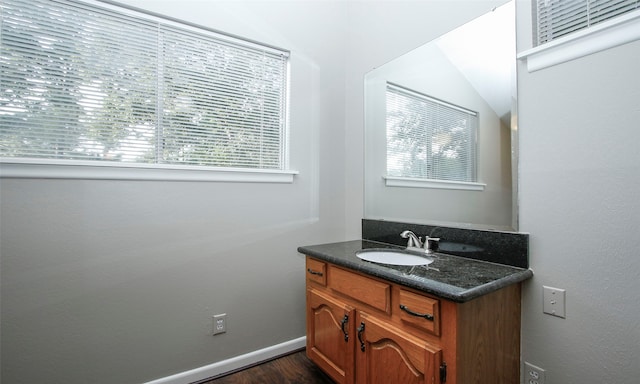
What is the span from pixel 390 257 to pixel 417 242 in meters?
0.19

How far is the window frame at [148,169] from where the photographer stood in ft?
4.58

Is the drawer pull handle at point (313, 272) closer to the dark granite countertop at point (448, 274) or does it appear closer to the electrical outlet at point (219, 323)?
the dark granite countertop at point (448, 274)

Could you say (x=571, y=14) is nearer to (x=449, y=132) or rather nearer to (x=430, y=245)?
(x=449, y=132)

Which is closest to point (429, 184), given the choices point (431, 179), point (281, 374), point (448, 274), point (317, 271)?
point (431, 179)

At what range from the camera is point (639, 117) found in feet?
3.36

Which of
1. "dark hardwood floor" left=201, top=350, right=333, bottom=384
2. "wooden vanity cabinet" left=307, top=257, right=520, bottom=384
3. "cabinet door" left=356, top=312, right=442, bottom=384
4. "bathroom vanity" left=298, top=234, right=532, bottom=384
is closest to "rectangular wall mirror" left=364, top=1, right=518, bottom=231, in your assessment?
"bathroom vanity" left=298, top=234, right=532, bottom=384

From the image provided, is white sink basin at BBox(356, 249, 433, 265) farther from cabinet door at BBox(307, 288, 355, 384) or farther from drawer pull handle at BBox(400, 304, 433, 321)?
drawer pull handle at BBox(400, 304, 433, 321)

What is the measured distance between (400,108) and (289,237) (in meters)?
1.22

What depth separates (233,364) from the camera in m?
1.90

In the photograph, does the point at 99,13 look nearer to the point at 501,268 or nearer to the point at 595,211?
the point at 501,268

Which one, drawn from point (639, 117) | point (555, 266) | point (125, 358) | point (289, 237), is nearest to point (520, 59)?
point (639, 117)

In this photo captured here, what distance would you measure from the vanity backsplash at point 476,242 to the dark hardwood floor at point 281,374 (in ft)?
3.22

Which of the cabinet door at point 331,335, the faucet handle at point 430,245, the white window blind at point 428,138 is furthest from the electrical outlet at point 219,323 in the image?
the white window blind at point 428,138

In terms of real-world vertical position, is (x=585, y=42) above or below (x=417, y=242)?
above
